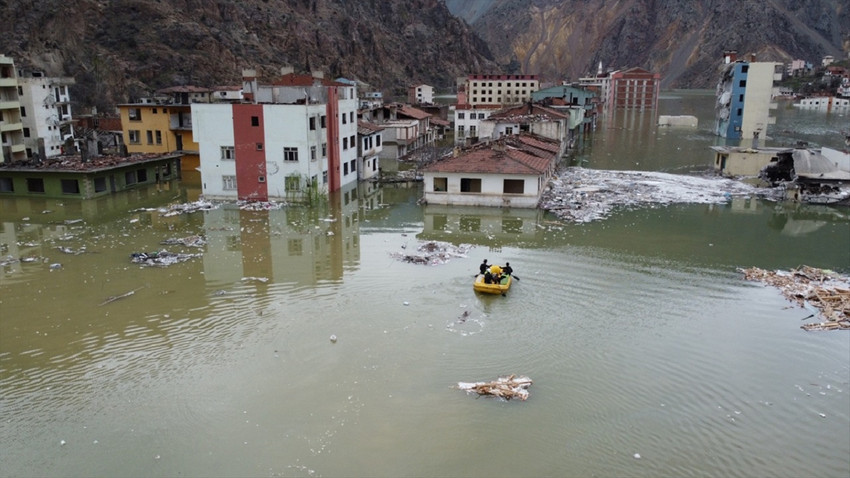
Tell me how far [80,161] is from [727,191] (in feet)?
135

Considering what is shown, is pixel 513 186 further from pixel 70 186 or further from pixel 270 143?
pixel 70 186

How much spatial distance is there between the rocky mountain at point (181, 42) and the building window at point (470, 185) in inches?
2359

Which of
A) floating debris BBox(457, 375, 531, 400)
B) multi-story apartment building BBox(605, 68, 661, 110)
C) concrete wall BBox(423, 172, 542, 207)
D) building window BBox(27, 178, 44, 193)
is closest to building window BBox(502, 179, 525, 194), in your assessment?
concrete wall BBox(423, 172, 542, 207)

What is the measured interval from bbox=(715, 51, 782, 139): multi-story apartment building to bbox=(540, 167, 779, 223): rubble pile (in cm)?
2586

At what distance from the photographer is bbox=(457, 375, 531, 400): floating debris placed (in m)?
13.3

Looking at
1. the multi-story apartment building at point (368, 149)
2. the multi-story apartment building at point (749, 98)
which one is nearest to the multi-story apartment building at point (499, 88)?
the multi-story apartment building at point (749, 98)

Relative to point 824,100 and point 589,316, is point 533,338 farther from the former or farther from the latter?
point 824,100

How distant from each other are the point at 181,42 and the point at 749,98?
7938 centimetres

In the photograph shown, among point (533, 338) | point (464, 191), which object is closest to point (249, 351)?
point (533, 338)

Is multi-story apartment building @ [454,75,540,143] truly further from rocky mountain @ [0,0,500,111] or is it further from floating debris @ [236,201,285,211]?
floating debris @ [236,201,285,211]

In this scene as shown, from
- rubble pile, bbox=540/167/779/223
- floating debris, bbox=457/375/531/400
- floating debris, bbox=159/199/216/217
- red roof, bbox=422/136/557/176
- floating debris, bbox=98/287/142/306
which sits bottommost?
floating debris, bbox=457/375/531/400

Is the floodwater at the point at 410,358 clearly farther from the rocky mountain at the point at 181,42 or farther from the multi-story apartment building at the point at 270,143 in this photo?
the rocky mountain at the point at 181,42

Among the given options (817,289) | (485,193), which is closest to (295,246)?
(485,193)

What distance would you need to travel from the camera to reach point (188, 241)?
83.3ft
